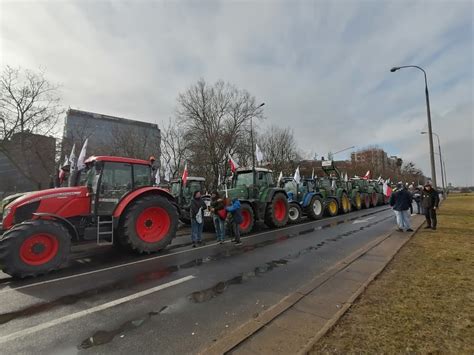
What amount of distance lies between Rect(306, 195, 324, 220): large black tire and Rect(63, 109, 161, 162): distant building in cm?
1568

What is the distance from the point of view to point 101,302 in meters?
4.54

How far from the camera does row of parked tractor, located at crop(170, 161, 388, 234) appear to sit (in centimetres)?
1217

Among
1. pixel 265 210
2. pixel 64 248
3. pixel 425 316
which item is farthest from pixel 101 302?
pixel 265 210

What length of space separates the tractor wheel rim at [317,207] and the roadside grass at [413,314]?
33.0 feet

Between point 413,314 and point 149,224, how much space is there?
6.49m

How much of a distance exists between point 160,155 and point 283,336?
2927cm

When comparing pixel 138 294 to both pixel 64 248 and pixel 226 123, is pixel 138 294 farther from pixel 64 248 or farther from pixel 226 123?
pixel 226 123

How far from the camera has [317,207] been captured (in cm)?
1634

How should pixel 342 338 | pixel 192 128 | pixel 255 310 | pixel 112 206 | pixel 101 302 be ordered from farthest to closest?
pixel 192 128, pixel 112 206, pixel 101 302, pixel 255 310, pixel 342 338

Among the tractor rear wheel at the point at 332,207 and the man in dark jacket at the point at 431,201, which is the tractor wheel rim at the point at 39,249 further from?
the tractor rear wheel at the point at 332,207

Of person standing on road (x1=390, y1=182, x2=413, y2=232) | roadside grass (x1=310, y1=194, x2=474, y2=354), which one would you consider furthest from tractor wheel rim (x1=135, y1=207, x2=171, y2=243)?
person standing on road (x1=390, y1=182, x2=413, y2=232)

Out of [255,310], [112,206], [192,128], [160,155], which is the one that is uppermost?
[192,128]

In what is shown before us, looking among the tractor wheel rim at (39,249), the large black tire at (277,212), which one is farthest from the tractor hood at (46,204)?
the large black tire at (277,212)

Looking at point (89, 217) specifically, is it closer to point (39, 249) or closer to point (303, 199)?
point (39, 249)
